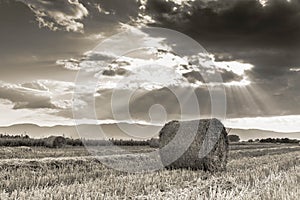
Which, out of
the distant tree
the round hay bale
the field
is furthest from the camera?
the distant tree

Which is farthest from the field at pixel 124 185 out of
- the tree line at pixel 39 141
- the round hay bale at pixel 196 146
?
the tree line at pixel 39 141

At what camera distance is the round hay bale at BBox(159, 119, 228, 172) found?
13.3 m

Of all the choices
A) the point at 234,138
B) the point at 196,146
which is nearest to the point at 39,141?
the point at 196,146

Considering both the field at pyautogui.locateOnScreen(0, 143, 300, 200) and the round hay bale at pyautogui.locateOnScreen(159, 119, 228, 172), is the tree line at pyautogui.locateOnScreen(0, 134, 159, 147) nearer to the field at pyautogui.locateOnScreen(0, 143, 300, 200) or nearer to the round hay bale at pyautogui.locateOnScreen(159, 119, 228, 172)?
the round hay bale at pyautogui.locateOnScreen(159, 119, 228, 172)

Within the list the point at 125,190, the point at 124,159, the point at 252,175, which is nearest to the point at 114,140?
the point at 124,159

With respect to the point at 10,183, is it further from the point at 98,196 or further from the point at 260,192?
the point at 260,192

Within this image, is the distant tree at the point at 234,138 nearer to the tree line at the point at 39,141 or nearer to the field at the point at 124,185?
the tree line at the point at 39,141

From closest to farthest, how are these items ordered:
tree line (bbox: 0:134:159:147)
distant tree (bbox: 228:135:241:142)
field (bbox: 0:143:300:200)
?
field (bbox: 0:143:300:200)
tree line (bbox: 0:134:159:147)
distant tree (bbox: 228:135:241:142)

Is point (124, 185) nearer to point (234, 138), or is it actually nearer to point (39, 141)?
point (39, 141)

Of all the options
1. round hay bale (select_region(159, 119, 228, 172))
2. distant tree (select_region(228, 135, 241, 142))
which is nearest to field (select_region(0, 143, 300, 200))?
round hay bale (select_region(159, 119, 228, 172))

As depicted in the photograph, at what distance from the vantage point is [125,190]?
766 centimetres

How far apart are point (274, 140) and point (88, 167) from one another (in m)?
51.3

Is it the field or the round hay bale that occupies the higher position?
the round hay bale

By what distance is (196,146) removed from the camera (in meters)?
13.6
